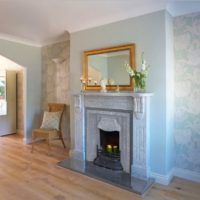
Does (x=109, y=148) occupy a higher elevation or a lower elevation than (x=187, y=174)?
higher

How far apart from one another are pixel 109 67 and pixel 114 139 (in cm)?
120

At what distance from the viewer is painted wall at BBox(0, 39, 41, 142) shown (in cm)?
437

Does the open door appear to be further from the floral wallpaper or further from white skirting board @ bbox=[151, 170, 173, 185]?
the floral wallpaper

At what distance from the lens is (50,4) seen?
261 cm

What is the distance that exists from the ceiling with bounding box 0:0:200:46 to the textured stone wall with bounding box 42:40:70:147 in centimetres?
70

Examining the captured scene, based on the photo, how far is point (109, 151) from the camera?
3.11 m

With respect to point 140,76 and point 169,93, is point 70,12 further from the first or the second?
point 169,93

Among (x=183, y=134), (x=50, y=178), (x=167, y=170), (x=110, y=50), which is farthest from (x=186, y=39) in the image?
(x=50, y=178)

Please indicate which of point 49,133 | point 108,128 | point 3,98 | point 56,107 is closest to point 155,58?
point 108,128

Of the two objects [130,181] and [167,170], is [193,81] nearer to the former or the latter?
[167,170]

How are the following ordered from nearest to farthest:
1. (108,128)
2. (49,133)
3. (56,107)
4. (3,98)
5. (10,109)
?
(108,128)
(49,133)
(56,107)
(3,98)
(10,109)

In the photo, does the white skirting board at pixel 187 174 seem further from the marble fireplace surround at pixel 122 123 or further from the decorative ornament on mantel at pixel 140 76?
the decorative ornament on mantel at pixel 140 76

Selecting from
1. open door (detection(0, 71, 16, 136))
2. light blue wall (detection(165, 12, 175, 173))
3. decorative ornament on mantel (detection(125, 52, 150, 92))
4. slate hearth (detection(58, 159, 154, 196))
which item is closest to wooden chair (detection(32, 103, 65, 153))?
slate hearth (detection(58, 159, 154, 196))

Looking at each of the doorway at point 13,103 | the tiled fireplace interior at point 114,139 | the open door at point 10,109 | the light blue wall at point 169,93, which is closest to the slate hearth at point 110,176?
the tiled fireplace interior at point 114,139
